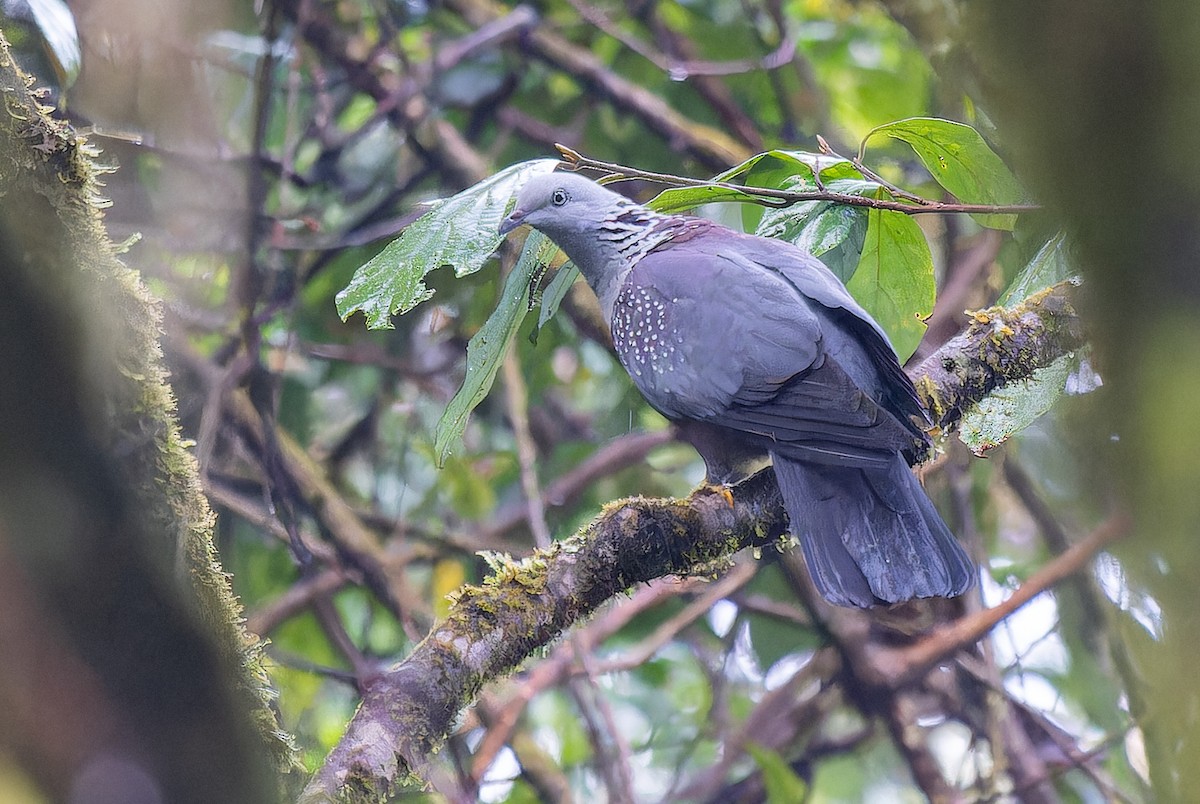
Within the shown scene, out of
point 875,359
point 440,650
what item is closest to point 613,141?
point 875,359

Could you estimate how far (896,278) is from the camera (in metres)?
2.65

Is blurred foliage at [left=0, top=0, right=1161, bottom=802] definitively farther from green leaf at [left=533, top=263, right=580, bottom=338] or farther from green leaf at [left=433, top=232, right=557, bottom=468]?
green leaf at [left=433, top=232, right=557, bottom=468]

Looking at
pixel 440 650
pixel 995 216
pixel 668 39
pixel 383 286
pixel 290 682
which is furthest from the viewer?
pixel 668 39

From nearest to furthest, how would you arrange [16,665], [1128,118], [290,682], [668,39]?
[1128,118]
[16,665]
[290,682]
[668,39]

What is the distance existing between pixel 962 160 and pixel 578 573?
4.30 ft

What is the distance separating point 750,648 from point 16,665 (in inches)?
171

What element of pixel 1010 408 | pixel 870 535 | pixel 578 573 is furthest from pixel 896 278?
pixel 578 573

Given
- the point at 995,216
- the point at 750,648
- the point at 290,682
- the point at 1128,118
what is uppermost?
the point at 1128,118

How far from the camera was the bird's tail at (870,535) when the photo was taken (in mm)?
2416

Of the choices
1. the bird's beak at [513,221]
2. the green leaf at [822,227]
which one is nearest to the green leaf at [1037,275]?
the green leaf at [822,227]

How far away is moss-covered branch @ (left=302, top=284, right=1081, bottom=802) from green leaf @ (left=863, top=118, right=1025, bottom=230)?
0.43m

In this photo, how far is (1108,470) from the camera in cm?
43

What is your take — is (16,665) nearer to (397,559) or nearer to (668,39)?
(397,559)

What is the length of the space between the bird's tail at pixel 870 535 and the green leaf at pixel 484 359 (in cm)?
77
